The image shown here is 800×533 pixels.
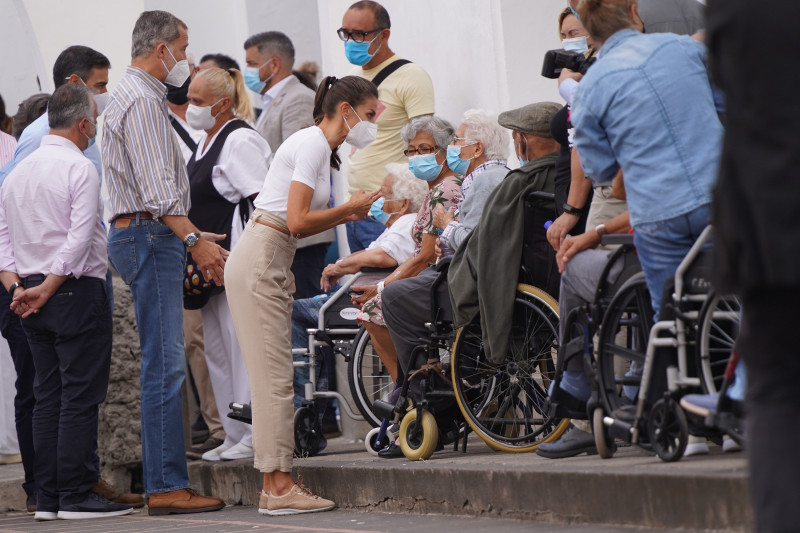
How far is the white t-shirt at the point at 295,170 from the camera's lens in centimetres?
617

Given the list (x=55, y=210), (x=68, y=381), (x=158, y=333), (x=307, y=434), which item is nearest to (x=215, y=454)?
(x=307, y=434)

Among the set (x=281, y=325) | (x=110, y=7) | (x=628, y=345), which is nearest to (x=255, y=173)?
(x=281, y=325)

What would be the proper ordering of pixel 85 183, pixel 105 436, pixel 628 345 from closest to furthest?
1. pixel 628 345
2. pixel 85 183
3. pixel 105 436

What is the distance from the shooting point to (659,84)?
4867mm

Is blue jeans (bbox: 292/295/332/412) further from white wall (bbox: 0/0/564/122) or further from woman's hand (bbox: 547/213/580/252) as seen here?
woman's hand (bbox: 547/213/580/252)

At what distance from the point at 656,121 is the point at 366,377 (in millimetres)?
3571

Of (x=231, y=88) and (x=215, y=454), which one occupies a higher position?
(x=231, y=88)

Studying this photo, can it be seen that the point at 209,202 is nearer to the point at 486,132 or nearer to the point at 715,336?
the point at 486,132

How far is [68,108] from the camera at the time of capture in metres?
7.14

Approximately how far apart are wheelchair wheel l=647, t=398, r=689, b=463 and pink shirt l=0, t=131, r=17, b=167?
17.8 ft

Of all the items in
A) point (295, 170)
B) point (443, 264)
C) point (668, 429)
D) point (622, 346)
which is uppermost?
point (295, 170)

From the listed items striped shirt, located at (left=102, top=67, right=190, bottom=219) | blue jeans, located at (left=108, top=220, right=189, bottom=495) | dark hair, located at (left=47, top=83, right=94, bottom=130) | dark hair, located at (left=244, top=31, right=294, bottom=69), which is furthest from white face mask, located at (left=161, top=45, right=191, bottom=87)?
dark hair, located at (left=244, top=31, right=294, bottom=69)

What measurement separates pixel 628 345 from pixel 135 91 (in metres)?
2.85

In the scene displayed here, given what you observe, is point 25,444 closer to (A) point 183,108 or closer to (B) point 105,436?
(B) point 105,436
